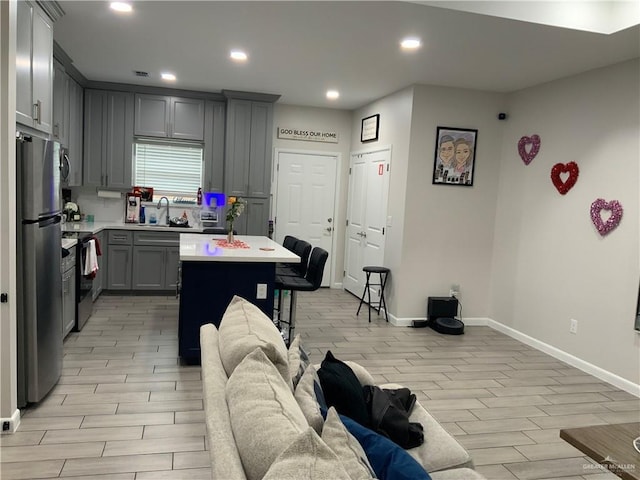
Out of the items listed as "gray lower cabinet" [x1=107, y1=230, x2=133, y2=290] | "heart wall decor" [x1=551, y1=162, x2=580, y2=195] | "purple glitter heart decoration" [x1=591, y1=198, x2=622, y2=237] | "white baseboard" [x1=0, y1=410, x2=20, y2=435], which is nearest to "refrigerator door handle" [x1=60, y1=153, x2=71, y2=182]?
"gray lower cabinet" [x1=107, y1=230, x2=133, y2=290]

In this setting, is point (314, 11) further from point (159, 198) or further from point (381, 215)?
point (159, 198)

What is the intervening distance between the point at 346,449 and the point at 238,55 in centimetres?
410

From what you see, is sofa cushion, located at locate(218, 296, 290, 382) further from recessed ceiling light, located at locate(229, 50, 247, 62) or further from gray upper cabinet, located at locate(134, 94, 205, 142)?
gray upper cabinet, located at locate(134, 94, 205, 142)

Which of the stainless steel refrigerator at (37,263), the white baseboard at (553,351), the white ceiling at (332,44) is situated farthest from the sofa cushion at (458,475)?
the white baseboard at (553,351)

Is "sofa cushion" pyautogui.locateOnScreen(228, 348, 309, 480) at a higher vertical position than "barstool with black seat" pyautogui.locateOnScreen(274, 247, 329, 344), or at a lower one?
higher

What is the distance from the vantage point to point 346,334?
4961 millimetres

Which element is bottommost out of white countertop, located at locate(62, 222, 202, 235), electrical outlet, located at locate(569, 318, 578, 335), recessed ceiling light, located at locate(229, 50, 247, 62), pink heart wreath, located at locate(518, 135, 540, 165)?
electrical outlet, located at locate(569, 318, 578, 335)

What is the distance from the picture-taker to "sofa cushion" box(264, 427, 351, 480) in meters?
0.95

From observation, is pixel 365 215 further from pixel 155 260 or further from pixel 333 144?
pixel 155 260

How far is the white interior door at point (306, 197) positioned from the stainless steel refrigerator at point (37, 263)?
4.07 meters

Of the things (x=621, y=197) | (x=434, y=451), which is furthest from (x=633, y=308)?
(x=434, y=451)

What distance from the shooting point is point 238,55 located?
14.7 feet

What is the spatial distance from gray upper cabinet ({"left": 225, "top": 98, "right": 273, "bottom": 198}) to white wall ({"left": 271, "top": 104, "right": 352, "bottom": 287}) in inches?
21.2

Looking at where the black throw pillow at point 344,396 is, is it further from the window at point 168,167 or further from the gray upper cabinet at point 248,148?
the window at point 168,167
